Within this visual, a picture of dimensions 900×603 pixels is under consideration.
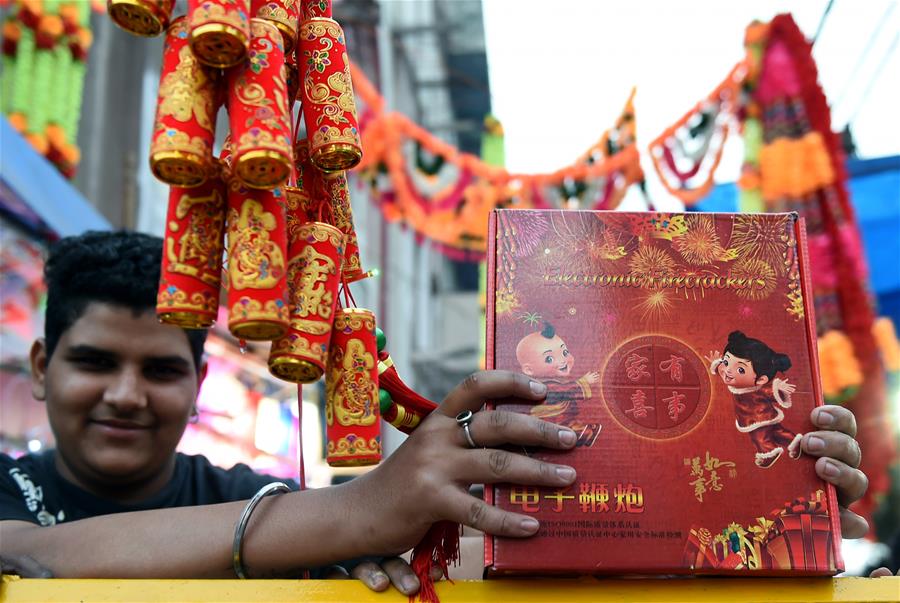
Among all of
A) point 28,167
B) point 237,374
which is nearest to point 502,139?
point 237,374

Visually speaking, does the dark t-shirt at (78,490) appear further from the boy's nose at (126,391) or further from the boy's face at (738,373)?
the boy's face at (738,373)

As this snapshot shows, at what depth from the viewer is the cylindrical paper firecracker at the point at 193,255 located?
35.1 inches

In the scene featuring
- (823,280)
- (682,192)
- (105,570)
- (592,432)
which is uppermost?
(682,192)

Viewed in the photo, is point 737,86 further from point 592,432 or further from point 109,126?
point 592,432

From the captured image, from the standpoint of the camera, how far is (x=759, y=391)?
1.00 metres

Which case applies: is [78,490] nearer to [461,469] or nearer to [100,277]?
[100,277]

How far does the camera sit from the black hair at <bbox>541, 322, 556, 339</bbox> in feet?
3.32

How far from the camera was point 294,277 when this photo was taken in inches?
37.4

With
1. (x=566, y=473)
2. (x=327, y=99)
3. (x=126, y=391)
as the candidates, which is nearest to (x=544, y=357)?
(x=566, y=473)

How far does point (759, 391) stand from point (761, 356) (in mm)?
45

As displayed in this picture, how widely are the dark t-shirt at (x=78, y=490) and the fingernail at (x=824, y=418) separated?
0.89 metres

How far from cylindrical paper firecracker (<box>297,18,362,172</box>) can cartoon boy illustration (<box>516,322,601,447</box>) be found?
33 centimetres

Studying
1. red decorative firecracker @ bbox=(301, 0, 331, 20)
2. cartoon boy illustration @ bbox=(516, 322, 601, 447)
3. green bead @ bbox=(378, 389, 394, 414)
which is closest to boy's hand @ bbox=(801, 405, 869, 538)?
cartoon boy illustration @ bbox=(516, 322, 601, 447)

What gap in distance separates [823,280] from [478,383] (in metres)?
3.69
